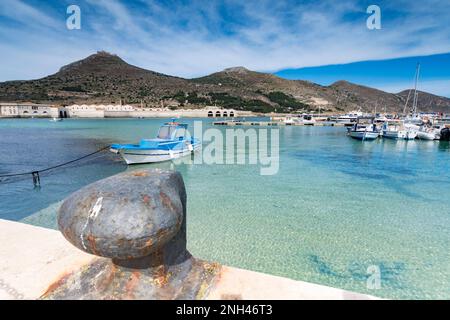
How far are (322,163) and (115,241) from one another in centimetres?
1948

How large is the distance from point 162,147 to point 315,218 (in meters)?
13.1

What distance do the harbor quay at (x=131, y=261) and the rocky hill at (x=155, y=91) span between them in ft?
447

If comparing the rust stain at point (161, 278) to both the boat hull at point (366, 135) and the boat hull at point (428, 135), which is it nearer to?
the boat hull at point (366, 135)

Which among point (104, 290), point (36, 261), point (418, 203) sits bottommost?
point (418, 203)

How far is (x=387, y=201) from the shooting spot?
410 inches

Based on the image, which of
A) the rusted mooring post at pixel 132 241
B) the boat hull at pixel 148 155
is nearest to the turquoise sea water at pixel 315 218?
the boat hull at pixel 148 155

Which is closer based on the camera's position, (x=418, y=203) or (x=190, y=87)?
(x=418, y=203)

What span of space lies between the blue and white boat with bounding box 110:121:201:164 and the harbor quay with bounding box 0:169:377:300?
551 inches

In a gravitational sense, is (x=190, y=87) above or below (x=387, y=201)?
above

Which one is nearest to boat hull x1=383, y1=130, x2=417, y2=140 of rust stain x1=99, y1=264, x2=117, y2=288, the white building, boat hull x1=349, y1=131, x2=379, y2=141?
boat hull x1=349, y1=131, x2=379, y2=141

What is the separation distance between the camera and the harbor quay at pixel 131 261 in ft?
6.55

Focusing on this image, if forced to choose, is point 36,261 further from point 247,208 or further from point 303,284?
point 247,208
